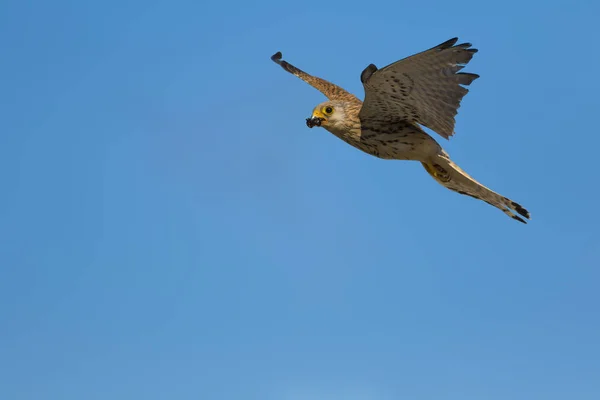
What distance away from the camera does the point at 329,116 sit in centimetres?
1109

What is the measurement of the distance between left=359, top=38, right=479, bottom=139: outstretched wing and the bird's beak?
0.52 metres

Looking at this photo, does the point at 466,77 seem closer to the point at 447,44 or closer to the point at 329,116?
the point at 447,44

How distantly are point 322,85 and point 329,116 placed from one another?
2415mm

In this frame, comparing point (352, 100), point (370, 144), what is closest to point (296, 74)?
point (352, 100)

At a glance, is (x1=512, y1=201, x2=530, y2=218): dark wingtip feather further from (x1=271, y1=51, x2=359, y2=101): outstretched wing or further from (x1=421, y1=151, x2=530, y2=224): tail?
(x1=271, y1=51, x2=359, y2=101): outstretched wing

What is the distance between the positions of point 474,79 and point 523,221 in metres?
2.35

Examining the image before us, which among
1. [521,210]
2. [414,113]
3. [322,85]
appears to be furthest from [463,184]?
[322,85]

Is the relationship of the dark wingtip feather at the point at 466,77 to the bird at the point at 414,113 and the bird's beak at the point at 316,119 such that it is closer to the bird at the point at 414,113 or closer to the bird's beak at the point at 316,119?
the bird at the point at 414,113

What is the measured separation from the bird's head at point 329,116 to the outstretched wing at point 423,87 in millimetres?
291

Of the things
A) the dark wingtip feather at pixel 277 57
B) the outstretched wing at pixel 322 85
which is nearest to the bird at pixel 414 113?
the outstretched wing at pixel 322 85

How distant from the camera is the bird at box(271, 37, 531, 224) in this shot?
9969 millimetres

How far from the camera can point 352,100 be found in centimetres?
1212

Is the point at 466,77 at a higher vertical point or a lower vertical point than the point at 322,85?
lower

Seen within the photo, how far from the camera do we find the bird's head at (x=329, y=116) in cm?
1104
